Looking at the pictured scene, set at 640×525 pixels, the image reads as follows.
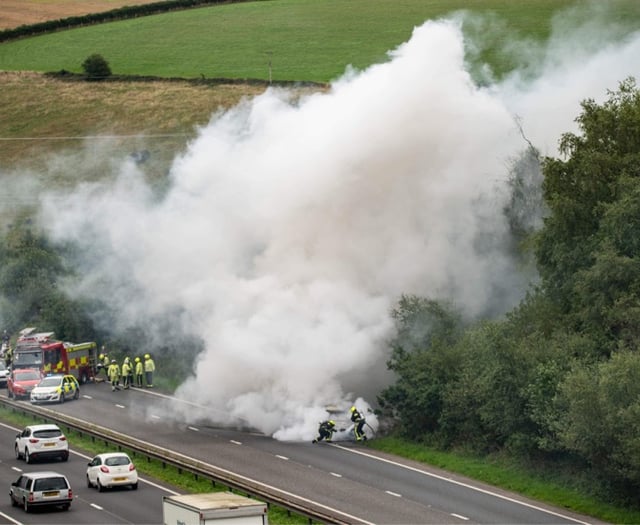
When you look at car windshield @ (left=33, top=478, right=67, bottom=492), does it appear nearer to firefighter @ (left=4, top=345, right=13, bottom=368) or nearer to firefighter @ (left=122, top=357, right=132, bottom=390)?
firefighter @ (left=122, top=357, right=132, bottom=390)

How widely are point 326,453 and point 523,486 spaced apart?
9093mm

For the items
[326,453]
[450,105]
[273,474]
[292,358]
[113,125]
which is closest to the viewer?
[273,474]

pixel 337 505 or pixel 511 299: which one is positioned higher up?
pixel 511 299

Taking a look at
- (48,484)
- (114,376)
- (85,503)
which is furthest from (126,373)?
(48,484)

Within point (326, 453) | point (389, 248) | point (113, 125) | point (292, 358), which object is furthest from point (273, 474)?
point (113, 125)

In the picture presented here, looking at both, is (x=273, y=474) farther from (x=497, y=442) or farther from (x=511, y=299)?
(x=511, y=299)

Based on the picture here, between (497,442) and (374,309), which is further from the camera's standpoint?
(374,309)

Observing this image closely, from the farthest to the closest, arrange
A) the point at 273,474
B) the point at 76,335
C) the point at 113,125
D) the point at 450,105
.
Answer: the point at 113,125
the point at 76,335
the point at 450,105
the point at 273,474

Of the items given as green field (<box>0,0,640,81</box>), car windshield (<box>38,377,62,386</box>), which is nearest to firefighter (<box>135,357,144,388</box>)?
car windshield (<box>38,377,62,386</box>)

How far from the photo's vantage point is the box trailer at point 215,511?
3697 centimetres

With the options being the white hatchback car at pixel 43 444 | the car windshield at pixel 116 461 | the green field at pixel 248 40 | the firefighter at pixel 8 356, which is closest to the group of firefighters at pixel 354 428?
the car windshield at pixel 116 461

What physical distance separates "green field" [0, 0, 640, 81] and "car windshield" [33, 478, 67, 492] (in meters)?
66.0

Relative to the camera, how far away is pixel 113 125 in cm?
11688

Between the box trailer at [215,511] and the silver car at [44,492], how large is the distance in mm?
8524
